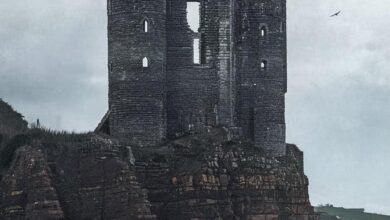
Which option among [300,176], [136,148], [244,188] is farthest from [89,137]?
[300,176]

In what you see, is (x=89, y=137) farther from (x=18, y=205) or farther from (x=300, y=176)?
(x=300, y=176)

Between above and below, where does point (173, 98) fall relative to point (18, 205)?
above

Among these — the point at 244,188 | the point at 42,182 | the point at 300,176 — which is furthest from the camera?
the point at 300,176

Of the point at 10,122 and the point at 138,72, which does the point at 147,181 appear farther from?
the point at 10,122

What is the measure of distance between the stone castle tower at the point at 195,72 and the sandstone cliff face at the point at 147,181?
1589 mm

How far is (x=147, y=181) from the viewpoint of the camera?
68.6m

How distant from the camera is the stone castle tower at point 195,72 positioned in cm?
7212

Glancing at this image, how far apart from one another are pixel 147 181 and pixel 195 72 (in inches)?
283

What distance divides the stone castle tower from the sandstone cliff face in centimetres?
159

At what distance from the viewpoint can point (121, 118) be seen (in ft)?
237

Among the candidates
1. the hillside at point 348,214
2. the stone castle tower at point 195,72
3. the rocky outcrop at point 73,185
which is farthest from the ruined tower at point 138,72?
the hillside at point 348,214

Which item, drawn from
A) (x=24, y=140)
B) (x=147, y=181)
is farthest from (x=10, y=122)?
(x=147, y=181)

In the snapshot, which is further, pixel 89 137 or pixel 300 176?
pixel 300 176

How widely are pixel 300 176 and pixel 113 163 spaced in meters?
12.6
